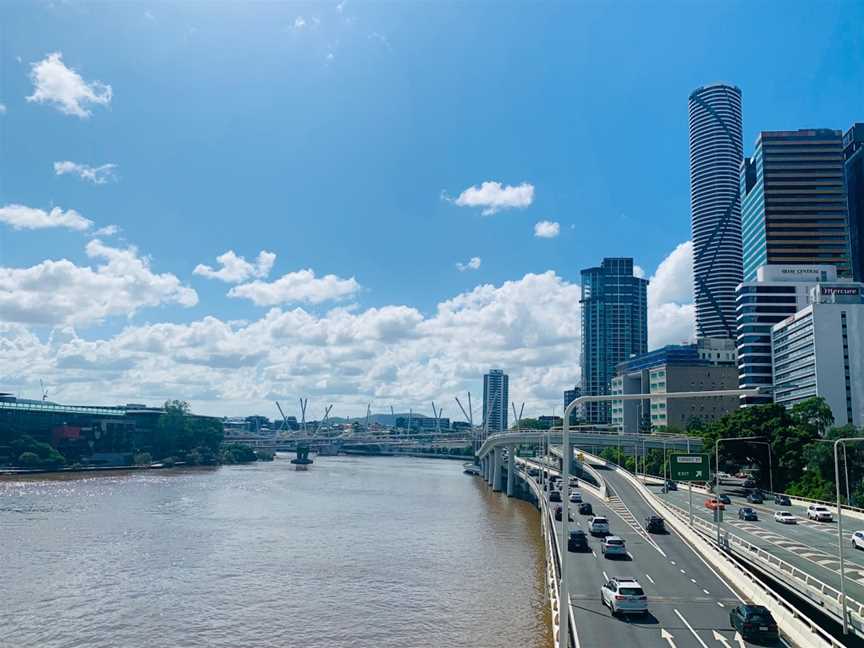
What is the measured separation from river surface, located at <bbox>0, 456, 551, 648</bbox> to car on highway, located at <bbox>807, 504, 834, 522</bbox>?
85.4 feet

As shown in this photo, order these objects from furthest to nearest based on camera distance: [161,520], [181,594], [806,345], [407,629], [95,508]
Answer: [806,345], [95,508], [161,520], [181,594], [407,629]

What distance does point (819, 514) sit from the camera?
65.4 metres

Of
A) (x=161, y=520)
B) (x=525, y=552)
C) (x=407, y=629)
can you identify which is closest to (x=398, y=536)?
(x=525, y=552)

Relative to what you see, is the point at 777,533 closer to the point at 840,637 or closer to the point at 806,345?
the point at 840,637

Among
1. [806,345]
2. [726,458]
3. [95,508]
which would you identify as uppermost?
[806,345]

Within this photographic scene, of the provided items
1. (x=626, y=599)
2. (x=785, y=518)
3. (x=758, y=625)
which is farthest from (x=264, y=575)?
(x=785, y=518)

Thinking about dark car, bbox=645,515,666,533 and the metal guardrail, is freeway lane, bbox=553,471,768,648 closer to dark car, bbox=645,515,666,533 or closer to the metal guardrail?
dark car, bbox=645,515,666,533

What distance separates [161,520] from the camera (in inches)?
3091

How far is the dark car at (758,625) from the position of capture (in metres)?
28.6

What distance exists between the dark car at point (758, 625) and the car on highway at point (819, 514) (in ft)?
139

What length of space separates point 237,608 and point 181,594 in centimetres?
552

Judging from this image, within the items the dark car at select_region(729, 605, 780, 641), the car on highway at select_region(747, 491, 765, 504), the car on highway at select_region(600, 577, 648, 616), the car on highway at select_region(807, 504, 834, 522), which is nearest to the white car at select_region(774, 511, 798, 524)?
the car on highway at select_region(807, 504, 834, 522)

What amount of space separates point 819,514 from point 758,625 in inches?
1714

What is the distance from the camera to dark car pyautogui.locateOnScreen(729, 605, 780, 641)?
2861cm
